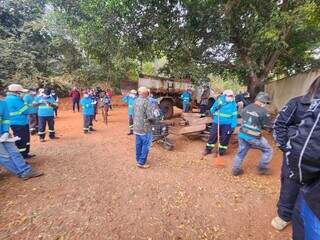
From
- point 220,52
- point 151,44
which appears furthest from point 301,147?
point 220,52

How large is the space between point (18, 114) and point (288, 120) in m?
5.52

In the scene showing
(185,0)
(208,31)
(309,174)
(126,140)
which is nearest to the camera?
(309,174)

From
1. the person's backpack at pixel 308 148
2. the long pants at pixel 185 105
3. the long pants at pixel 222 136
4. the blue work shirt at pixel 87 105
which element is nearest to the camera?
the person's backpack at pixel 308 148

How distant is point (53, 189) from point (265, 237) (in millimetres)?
3694

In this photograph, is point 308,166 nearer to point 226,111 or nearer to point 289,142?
point 289,142

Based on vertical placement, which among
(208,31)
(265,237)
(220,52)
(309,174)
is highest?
(208,31)

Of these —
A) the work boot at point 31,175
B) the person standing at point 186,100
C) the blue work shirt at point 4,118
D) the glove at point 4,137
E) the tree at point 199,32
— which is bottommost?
the work boot at point 31,175

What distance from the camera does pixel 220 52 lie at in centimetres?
1034

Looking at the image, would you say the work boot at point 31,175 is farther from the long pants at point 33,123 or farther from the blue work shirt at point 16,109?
the long pants at point 33,123

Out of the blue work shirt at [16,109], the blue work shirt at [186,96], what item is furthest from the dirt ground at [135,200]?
the blue work shirt at [186,96]

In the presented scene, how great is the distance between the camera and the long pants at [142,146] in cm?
570

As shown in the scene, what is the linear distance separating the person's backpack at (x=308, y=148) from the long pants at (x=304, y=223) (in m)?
0.23

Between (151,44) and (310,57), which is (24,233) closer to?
(151,44)

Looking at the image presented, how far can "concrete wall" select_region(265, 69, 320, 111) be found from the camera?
10.4 m
